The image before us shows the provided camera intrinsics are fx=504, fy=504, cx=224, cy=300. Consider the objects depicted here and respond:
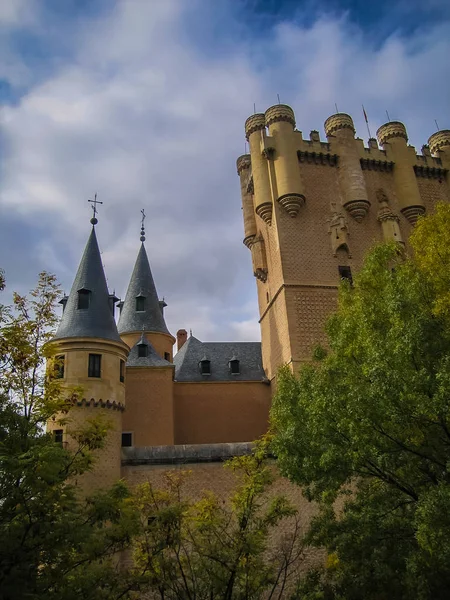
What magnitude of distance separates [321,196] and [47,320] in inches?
725

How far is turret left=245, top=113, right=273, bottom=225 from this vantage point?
2509 cm

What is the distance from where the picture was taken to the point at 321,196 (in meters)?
25.6

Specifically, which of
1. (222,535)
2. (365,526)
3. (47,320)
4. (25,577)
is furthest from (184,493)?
(25,577)

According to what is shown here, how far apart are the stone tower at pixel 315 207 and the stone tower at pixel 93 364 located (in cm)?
772

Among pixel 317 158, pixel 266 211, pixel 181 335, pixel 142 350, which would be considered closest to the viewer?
pixel 142 350

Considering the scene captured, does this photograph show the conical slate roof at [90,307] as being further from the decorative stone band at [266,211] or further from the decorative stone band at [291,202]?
the decorative stone band at [291,202]

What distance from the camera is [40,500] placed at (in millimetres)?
7734

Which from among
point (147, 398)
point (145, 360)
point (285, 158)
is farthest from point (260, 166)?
point (147, 398)

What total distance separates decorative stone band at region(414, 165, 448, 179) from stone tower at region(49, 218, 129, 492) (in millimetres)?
18388

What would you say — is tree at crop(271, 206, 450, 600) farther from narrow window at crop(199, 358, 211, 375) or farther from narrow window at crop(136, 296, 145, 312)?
narrow window at crop(136, 296, 145, 312)

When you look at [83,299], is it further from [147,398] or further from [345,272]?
[345,272]

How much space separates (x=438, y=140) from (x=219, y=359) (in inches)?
714

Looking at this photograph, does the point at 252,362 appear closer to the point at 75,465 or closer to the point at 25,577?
the point at 75,465

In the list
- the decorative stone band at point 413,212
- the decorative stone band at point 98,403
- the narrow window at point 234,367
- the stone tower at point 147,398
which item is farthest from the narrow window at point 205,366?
the decorative stone band at point 413,212
